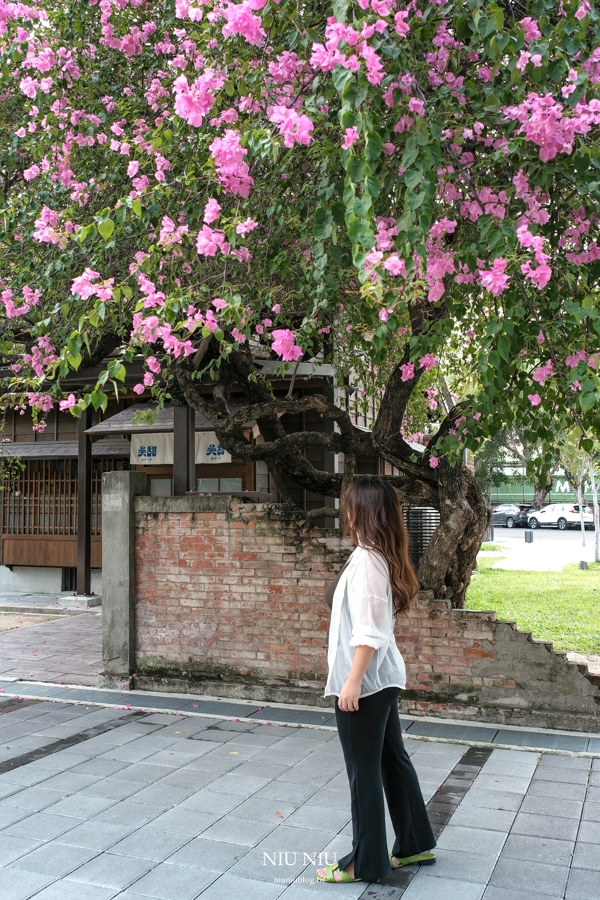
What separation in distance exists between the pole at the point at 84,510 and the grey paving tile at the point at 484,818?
9.72m

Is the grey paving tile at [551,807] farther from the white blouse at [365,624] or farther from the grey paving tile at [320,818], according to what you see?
the white blouse at [365,624]

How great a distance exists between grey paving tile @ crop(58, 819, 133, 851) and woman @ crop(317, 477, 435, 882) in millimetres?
1248

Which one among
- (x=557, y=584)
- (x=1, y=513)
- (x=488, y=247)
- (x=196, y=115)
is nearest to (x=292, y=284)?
(x=196, y=115)

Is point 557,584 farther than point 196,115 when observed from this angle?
Yes

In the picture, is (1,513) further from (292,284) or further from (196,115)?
(196,115)

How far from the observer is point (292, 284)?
743 cm

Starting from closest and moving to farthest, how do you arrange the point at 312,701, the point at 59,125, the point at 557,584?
the point at 59,125
the point at 312,701
the point at 557,584

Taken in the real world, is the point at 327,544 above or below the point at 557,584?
above

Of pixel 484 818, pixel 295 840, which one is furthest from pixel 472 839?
pixel 295 840

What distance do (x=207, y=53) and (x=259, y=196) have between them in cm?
101

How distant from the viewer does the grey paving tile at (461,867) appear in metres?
3.91

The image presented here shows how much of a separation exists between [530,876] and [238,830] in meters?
1.60

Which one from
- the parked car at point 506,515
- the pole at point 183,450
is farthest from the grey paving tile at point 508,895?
the parked car at point 506,515

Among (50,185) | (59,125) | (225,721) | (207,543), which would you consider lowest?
(225,721)
